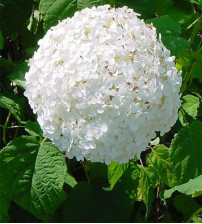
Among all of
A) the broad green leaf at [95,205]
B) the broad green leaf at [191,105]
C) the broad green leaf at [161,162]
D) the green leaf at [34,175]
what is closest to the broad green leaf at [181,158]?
the broad green leaf at [161,162]

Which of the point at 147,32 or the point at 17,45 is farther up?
the point at 147,32

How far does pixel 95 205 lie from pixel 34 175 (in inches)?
12.3

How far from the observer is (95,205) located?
1994 mm

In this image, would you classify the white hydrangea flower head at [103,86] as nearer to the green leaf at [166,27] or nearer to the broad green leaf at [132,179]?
the green leaf at [166,27]

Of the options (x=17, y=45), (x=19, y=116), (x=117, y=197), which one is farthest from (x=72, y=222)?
(x=17, y=45)

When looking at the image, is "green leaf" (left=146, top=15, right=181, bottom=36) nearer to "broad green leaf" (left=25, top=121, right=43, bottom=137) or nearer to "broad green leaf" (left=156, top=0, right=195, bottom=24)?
"broad green leaf" (left=156, top=0, right=195, bottom=24)

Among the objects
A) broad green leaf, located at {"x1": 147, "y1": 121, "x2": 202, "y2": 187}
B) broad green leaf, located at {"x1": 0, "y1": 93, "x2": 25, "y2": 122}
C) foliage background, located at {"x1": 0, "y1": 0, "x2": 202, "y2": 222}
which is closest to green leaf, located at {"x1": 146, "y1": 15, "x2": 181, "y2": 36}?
foliage background, located at {"x1": 0, "y1": 0, "x2": 202, "y2": 222}

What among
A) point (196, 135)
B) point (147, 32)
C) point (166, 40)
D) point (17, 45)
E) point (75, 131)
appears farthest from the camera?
point (17, 45)

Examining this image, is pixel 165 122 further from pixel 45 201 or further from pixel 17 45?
pixel 17 45

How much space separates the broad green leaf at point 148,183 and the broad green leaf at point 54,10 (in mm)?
656

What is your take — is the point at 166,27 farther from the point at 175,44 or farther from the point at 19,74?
the point at 19,74

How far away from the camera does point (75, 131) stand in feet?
5.16

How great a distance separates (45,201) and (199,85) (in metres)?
1.29

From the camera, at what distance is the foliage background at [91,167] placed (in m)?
1.79
